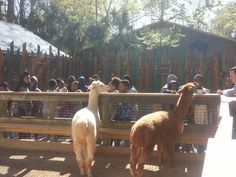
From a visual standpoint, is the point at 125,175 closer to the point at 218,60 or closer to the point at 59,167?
the point at 59,167

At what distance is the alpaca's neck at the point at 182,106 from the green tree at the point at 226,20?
37.9 metres

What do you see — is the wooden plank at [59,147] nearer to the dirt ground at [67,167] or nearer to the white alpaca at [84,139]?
the dirt ground at [67,167]

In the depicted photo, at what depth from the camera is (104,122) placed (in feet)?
26.2

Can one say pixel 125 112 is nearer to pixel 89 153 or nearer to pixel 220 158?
pixel 89 153

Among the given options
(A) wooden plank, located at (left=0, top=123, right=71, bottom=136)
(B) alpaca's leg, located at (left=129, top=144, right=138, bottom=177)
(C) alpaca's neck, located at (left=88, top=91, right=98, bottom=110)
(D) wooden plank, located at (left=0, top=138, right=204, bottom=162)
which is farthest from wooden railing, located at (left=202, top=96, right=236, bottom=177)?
(A) wooden plank, located at (left=0, top=123, right=71, bottom=136)

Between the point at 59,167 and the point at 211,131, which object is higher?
the point at 211,131

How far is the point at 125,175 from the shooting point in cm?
706

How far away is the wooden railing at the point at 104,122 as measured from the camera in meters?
7.28

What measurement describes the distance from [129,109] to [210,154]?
6503 millimetres

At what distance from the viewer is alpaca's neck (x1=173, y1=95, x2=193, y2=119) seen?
685cm

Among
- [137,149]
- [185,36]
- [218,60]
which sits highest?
[185,36]

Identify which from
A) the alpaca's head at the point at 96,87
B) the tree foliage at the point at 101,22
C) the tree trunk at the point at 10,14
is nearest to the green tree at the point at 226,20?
the tree foliage at the point at 101,22

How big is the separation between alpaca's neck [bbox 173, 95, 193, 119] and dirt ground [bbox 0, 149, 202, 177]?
3.24ft

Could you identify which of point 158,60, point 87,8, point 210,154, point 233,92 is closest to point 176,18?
point 87,8
